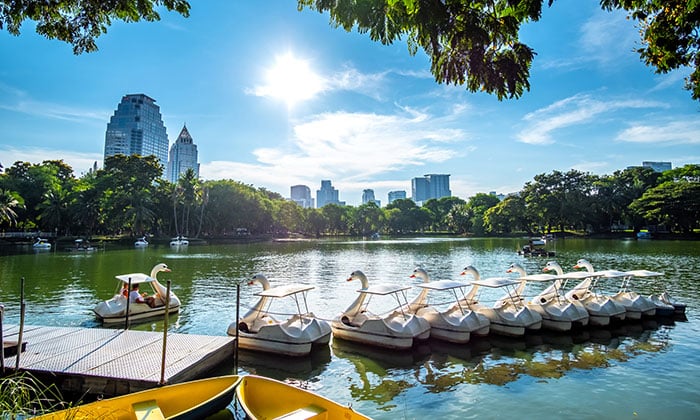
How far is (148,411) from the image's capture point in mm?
6680

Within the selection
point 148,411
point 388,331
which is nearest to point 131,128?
point 388,331

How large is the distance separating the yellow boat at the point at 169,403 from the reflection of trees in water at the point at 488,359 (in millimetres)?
3114

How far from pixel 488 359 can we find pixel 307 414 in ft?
22.3

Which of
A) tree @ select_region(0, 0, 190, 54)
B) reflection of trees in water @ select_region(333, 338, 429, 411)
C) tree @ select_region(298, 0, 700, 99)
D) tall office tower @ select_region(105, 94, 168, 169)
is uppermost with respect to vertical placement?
tall office tower @ select_region(105, 94, 168, 169)

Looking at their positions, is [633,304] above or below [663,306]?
above

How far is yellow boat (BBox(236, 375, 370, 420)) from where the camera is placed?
6422 millimetres

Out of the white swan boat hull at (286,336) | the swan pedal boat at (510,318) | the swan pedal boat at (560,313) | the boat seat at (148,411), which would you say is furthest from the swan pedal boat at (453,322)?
the boat seat at (148,411)

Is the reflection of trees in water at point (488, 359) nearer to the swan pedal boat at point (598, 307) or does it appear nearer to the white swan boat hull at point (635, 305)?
the swan pedal boat at point (598, 307)

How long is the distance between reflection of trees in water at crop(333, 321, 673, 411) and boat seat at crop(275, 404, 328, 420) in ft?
7.46

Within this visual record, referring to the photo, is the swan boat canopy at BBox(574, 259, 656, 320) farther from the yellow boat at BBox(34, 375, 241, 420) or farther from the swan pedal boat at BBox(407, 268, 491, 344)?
the yellow boat at BBox(34, 375, 241, 420)

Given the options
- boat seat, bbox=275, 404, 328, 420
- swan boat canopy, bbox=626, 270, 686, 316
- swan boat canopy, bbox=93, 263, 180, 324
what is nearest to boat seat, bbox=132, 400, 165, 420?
boat seat, bbox=275, 404, 328, 420

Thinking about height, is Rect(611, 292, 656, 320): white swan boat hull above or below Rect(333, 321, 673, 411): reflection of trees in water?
above

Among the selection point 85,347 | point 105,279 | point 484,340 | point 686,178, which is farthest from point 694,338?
point 686,178

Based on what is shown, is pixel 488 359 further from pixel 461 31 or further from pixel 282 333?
pixel 461 31
